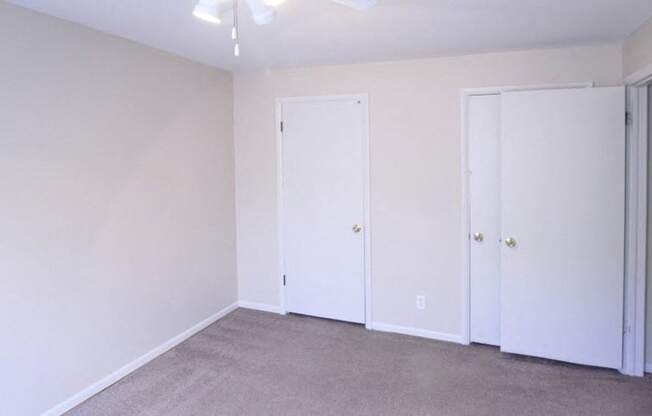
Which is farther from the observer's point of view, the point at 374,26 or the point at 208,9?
the point at 374,26

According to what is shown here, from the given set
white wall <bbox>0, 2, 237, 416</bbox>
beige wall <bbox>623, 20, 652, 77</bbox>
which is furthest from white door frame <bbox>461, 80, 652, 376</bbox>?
white wall <bbox>0, 2, 237, 416</bbox>

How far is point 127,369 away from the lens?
9.95ft

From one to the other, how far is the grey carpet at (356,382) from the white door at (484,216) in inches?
9.1

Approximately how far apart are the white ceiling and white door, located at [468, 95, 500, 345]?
1.74 feet

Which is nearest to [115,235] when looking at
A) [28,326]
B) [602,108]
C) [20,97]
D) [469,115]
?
[28,326]

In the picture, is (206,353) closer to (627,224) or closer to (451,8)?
(451,8)

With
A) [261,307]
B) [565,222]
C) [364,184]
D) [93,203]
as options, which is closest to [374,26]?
[364,184]

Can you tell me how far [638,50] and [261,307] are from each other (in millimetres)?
3612

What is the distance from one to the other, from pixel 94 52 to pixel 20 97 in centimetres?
59

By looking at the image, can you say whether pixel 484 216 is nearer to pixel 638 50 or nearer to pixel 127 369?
pixel 638 50

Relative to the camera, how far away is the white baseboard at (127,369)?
8.45 ft

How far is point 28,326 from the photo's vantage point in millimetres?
2363

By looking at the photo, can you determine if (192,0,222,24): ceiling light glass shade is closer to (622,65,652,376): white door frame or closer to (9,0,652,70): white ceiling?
(9,0,652,70): white ceiling

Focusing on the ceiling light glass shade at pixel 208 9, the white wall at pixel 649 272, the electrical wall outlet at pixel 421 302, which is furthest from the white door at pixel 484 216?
the ceiling light glass shade at pixel 208 9
